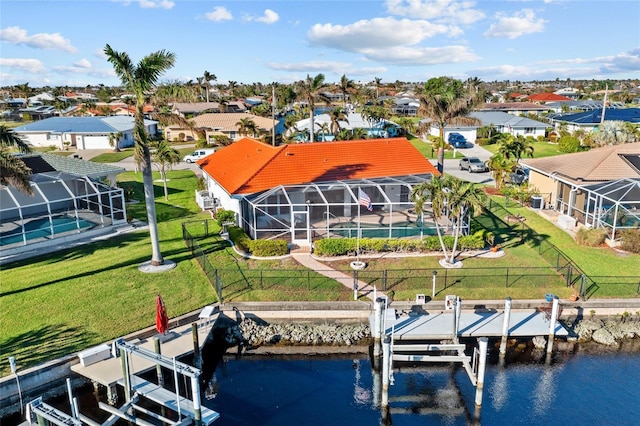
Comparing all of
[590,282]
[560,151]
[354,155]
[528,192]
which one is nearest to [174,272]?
[354,155]

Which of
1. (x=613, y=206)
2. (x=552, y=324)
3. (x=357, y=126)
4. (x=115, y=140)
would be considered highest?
(x=357, y=126)

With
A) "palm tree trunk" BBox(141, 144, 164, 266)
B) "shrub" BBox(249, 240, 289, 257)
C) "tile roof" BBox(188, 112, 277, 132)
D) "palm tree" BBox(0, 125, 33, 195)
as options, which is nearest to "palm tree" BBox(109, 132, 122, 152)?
"tile roof" BBox(188, 112, 277, 132)

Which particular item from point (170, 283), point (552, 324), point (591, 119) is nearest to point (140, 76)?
point (170, 283)

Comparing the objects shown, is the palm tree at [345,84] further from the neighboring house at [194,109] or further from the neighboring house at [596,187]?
the neighboring house at [194,109]

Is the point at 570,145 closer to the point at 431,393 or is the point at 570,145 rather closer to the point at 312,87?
the point at 312,87

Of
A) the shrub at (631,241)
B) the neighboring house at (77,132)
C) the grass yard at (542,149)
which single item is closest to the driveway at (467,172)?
the grass yard at (542,149)

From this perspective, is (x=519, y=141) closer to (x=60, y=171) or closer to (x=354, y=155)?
(x=354, y=155)
